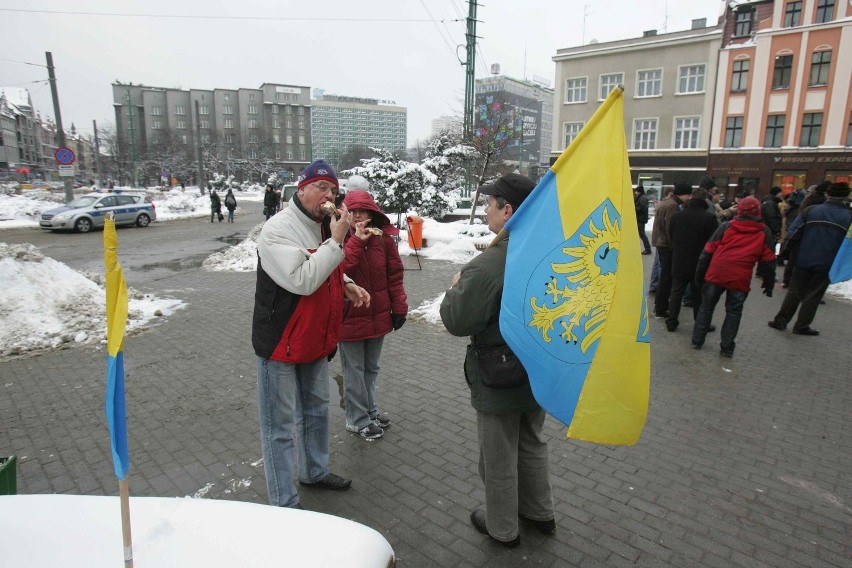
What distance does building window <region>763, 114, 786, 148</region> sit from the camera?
3309 cm

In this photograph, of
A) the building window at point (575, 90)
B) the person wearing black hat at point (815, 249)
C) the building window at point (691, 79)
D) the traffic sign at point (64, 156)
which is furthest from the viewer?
the building window at point (575, 90)

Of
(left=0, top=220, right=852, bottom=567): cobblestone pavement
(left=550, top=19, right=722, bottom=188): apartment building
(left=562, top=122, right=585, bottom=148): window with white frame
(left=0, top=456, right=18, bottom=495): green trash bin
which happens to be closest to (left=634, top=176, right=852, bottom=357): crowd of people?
(left=0, top=220, right=852, bottom=567): cobblestone pavement

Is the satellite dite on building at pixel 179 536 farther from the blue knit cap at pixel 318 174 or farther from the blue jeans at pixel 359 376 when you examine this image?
the blue jeans at pixel 359 376

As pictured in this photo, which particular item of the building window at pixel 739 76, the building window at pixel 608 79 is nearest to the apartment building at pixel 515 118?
the building window at pixel 608 79

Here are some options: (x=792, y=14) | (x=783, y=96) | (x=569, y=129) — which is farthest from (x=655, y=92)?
(x=792, y=14)

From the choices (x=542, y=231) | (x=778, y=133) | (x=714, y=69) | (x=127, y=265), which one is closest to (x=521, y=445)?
(x=542, y=231)

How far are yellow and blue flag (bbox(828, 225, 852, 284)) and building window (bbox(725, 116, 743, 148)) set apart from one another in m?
33.7

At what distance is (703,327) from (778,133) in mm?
35038

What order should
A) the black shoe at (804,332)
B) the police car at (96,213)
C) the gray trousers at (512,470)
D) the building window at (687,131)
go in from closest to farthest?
the gray trousers at (512,470) < the black shoe at (804,332) < the police car at (96,213) < the building window at (687,131)

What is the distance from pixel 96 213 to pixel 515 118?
18.3 meters

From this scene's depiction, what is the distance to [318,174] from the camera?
3.00 metres

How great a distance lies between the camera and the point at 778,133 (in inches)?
1308

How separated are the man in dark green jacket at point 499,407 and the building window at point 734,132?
39.8m

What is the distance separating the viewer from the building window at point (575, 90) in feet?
141
